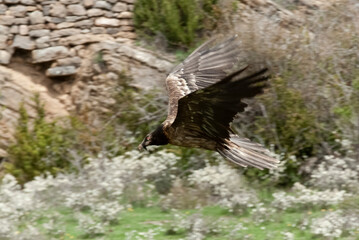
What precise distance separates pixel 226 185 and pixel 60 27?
524 centimetres

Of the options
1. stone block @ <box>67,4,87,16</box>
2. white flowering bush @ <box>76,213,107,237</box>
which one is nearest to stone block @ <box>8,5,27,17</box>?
stone block @ <box>67,4,87,16</box>

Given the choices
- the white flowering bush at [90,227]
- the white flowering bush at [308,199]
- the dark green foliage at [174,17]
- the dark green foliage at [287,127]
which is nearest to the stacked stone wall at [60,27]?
the dark green foliage at [174,17]

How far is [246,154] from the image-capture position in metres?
6.56

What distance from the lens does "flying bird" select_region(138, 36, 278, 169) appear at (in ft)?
17.6

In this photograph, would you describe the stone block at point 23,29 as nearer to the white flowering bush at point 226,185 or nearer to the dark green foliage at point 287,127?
the white flowering bush at point 226,185

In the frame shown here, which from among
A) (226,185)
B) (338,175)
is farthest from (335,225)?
(226,185)

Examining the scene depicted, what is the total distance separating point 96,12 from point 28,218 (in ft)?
16.7

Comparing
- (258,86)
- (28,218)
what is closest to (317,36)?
(28,218)

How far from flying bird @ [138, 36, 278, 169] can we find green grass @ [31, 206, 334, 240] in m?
2.23

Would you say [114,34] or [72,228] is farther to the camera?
[114,34]

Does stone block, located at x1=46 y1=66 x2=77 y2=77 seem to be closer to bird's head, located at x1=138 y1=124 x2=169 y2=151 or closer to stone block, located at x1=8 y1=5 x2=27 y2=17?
stone block, located at x1=8 y1=5 x2=27 y2=17

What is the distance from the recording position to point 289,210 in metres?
10.0

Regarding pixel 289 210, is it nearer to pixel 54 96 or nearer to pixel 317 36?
pixel 317 36

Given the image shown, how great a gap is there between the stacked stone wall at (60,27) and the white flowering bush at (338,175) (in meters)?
5.15
